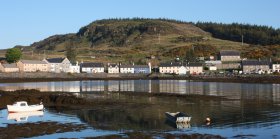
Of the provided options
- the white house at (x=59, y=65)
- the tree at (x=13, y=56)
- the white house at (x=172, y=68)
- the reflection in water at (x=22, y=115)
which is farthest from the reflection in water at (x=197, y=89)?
the white house at (x=172, y=68)

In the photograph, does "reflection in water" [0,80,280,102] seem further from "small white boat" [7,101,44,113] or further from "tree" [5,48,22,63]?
"tree" [5,48,22,63]

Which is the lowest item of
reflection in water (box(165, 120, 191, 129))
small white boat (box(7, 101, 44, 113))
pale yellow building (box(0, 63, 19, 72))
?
reflection in water (box(165, 120, 191, 129))

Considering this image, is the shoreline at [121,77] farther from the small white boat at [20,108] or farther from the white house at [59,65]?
the small white boat at [20,108]

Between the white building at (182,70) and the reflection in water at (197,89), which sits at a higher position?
the white building at (182,70)

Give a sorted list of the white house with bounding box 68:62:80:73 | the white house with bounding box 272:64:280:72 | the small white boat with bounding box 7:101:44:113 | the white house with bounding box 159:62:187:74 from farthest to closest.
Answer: the white house with bounding box 68:62:80:73
the white house with bounding box 159:62:187:74
the white house with bounding box 272:64:280:72
the small white boat with bounding box 7:101:44:113

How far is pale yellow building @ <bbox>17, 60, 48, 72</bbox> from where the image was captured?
474 ft

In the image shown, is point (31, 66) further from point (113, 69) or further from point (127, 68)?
point (127, 68)

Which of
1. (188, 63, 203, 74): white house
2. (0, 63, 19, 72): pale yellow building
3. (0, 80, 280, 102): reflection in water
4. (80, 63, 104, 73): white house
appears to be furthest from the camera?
(80, 63, 104, 73): white house

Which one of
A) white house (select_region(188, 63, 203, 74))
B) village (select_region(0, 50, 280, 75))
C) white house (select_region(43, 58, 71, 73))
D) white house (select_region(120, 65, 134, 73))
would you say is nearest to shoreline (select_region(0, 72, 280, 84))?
village (select_region(0, 50, 280, 75))

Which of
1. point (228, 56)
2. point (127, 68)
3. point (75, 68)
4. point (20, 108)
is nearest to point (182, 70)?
point (127, 68)

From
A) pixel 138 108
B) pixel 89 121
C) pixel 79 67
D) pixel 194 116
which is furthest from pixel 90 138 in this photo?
pixel 79 67

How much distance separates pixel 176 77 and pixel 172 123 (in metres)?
101

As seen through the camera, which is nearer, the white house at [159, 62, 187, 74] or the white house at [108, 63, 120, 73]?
the white house at [159, 62, 187, 74]

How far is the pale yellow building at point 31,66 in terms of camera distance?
474 feet
